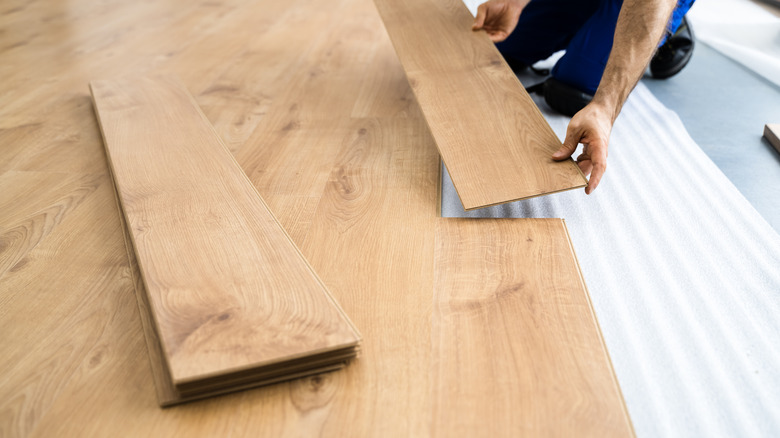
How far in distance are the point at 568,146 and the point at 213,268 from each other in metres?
0.87

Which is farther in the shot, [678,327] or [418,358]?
[678,327]

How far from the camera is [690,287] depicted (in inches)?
48.9

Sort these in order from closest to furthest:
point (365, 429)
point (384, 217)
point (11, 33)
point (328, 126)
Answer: point (365, 429), point (384, 217), point (328, 126), point (11, 33)

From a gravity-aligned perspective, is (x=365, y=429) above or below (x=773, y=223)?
above

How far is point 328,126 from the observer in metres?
1.89

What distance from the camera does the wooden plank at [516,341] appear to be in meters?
0.89

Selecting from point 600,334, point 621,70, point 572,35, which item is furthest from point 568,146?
point 572,35

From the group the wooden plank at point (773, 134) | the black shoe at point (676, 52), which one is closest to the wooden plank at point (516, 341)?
the wooden plank at point (773, 134)

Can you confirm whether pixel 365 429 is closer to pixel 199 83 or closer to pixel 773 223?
pixel 773 223

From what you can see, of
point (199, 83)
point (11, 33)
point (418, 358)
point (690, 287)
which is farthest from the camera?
point (11, 33)

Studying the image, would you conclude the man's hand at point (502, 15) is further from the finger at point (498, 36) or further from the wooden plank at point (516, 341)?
the wooden plank at point (516, 341)

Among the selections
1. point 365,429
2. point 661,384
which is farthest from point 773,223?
point 365,429

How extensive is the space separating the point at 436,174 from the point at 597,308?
0.59m

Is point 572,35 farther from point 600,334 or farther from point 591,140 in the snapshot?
point 600,334
